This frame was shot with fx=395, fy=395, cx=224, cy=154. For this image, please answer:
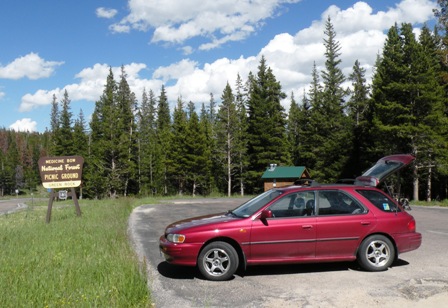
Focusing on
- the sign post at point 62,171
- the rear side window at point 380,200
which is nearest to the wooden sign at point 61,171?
the sign post at point 62,171

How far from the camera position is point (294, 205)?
704 centimetres

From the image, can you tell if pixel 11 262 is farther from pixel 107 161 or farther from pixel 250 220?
pixel 107 161

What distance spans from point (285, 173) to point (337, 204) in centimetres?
3472

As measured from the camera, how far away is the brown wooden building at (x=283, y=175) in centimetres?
4084

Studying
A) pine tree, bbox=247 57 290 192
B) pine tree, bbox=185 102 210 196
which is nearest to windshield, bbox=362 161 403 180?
pine tree, bbox=247 57 290 192

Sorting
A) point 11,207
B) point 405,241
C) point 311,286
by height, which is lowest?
point 11,207

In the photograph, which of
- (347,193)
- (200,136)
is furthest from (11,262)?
(200,136)

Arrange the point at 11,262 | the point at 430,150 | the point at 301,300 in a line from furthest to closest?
the point at 430,150 → the point at 11,262 → the point at 301,300

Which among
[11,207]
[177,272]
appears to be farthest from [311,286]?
[11,207]

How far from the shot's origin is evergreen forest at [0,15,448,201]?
3080 cm

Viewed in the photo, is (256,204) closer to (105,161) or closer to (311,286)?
(311,286)

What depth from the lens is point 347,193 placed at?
7324 mm

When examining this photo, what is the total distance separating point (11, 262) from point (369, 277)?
635 cm

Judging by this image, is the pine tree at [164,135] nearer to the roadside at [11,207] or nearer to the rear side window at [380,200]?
the roadside at [11,207]
